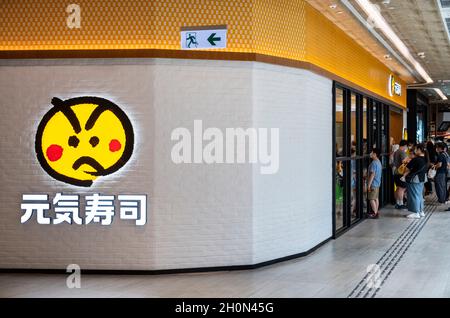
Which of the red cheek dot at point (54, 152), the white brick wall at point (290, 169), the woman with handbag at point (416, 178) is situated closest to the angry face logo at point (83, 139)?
the red cheek dot at point (54, 152)

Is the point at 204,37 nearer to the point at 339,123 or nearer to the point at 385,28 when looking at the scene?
the point at 339,123

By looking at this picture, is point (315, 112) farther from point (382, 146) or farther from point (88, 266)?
point (382, 146)

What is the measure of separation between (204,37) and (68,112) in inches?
70.6

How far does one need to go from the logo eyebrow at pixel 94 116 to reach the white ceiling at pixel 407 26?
3.28 m

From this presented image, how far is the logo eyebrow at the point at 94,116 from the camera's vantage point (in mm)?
6598

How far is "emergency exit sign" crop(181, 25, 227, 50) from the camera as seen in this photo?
260 inches

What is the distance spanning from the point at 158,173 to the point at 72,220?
113cm

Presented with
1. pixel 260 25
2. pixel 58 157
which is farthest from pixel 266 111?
pixel 58 157

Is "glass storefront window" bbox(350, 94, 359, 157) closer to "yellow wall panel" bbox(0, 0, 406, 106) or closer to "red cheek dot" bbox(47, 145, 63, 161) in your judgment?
"yellow wall panel" bbox(0, 0, 406, 106)

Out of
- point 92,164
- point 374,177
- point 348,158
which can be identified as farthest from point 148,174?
point 374,177

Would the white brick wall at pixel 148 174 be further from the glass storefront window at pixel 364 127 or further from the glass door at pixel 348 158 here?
the glass storefront window at pixel 364 127

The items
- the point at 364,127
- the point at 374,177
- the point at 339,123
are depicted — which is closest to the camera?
the point at 339,123

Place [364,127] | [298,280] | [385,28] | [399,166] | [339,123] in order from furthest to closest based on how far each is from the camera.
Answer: [399,166] < [364,127] < [339,123] < [385,28] < [298,280]

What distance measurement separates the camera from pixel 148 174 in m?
6.56
